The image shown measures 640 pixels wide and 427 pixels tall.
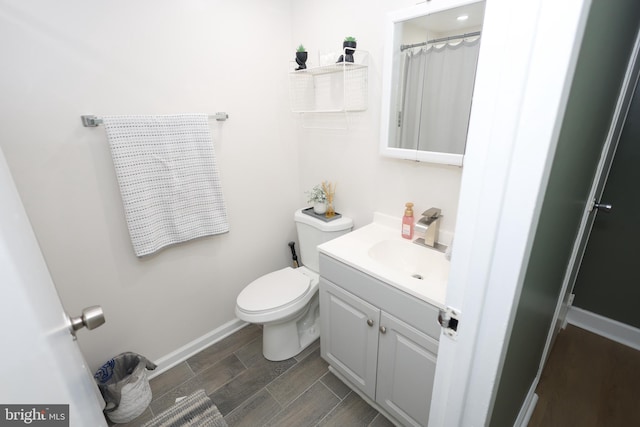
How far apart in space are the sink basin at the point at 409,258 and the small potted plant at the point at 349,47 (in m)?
0.97

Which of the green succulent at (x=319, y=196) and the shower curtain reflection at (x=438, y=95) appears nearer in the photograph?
the shower curtain reflection at (x=438, y=95)

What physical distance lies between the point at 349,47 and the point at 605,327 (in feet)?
7.81

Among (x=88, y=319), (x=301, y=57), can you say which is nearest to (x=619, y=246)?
(x=301, y=57)

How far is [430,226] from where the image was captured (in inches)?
54.4

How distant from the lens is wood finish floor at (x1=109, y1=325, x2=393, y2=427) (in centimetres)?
148

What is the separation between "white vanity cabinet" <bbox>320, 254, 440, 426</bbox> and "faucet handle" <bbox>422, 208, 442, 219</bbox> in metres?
0.44

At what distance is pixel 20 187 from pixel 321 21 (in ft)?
5.51

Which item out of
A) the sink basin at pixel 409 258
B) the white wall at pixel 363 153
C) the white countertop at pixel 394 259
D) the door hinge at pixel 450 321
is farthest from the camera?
the white wall at pixel 363 153

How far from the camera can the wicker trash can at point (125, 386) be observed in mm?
1442

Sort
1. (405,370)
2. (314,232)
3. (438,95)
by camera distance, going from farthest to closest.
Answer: (314,232) → (438,95) → (405,370)

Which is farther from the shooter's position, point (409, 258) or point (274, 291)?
point (274, 291)

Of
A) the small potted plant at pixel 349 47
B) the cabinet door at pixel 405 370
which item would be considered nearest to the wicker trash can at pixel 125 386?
the cabinet door at pixel 405 370

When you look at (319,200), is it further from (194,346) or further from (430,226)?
(194,346)

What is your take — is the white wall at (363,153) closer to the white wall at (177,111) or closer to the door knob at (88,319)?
the white wall at (177,111)
